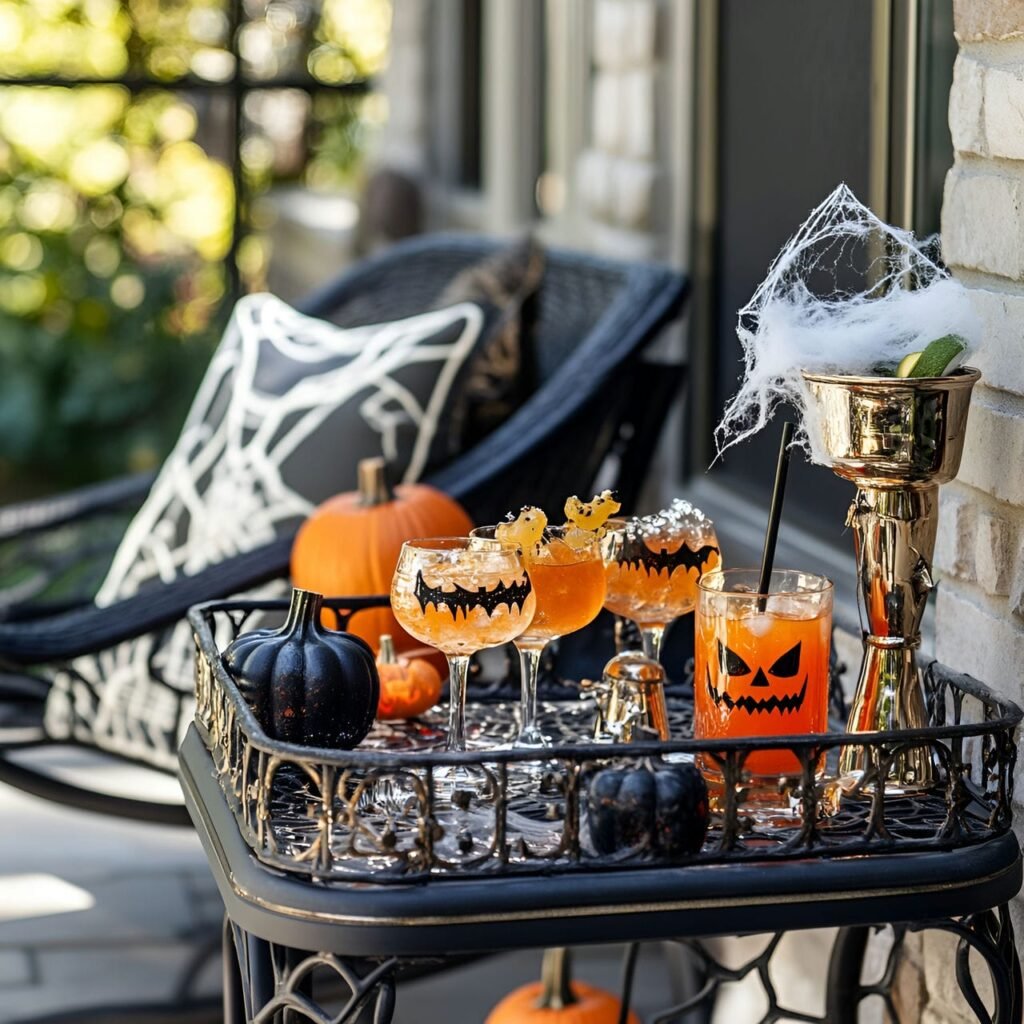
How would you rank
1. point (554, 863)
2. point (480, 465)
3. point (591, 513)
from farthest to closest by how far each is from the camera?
point (480, 465) → point (591, 513) → point (554, 863)

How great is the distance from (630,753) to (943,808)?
29 centimetres

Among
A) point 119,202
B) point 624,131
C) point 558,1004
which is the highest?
point 624,131

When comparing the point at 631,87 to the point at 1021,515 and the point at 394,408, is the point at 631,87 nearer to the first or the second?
the point at 394,408

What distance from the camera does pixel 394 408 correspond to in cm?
243

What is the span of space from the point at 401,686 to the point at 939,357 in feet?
1.92

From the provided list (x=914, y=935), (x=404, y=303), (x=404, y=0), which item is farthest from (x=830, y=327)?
(x=404, y=0)

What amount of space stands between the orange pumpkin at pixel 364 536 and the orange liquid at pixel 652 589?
0.57m

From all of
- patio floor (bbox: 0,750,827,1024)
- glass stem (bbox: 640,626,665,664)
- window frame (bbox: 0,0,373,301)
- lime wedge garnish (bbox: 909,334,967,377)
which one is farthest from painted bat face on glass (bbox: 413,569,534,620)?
window frame (bbox: 0,0,373,301)

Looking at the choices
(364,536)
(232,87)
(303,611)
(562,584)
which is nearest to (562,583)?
(562,584)

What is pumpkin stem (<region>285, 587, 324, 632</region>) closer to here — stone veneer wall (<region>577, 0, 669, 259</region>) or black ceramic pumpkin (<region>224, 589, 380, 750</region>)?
black ceramic pumpkin (<region>224, 589, 380, 750</region>)

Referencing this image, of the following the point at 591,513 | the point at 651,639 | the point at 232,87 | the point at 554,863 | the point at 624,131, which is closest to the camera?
the point at 554,863

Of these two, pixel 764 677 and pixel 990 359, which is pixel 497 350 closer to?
pixel 990 359

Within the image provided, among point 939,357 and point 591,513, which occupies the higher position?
point 939,357

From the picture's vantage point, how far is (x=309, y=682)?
1.38m
